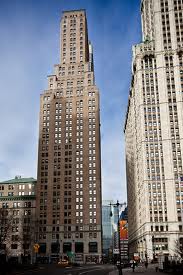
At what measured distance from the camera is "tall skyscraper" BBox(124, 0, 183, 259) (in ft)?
409

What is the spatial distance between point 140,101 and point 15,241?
78.6 metres

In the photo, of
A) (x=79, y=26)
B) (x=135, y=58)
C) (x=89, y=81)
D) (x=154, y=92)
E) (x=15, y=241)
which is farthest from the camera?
(x=79, y=26)

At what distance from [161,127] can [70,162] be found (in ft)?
142

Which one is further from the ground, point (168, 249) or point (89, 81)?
point (89, 81)

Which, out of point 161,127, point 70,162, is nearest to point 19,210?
point 70,162

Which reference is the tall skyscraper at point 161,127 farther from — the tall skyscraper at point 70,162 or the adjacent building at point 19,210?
the adjacent building at point 19,210

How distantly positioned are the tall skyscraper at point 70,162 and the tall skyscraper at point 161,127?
842 inches

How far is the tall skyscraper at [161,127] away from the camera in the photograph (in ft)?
409

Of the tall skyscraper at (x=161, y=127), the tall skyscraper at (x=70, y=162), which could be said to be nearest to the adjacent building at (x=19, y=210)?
the tall skyscraper at (x=70, y=162)

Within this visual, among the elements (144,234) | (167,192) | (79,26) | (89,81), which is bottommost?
(144,234)

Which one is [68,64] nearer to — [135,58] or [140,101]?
[135,58]

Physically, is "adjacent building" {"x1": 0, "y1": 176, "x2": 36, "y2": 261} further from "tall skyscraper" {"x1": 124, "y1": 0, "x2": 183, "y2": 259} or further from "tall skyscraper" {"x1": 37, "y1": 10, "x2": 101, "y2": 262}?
"tall skyscraper" {"x1": 124, "y1": 0, "x2": 183, "y2": 259}

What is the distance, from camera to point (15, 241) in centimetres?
13350

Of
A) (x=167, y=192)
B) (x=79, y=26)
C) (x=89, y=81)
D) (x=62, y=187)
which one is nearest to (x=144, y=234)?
(x=167, y=192)
